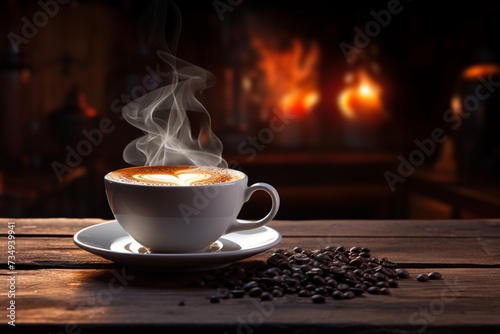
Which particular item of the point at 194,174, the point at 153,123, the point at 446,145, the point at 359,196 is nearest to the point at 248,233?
the point at 194,174

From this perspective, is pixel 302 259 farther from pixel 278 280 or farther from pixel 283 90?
pixel 283 90

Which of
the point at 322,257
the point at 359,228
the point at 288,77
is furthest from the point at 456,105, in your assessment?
the point at 322,257

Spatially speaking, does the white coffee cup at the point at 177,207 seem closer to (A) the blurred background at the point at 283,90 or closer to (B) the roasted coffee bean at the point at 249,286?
(B) the roasted coffee bean at the point at 249,286

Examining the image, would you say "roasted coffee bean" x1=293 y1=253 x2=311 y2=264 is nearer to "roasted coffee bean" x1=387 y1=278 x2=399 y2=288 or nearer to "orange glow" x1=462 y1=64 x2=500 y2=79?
"roasted coffee bean" x1=387 y1=278 x2=399 y2=288

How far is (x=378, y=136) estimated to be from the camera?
2801 millimetres

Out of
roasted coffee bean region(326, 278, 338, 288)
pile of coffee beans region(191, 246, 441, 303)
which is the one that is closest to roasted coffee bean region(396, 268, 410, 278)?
pile of coffee beans region(191, 246, 441, 303)

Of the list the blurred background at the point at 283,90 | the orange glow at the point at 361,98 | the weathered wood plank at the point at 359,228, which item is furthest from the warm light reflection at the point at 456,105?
the weathered wood plank at the point at 359,228

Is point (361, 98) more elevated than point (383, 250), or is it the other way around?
point (361, 98)

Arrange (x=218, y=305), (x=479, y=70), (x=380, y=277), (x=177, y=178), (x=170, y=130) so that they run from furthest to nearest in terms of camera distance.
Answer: (x=479, y=70), (x=170, y=130), (x=177, y=178), (x=380, y=277), (x=218, y=305)

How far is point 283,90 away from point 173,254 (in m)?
2.00

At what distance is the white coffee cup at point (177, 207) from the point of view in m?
0.91

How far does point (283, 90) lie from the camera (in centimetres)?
281

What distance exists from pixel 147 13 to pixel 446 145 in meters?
1.35
